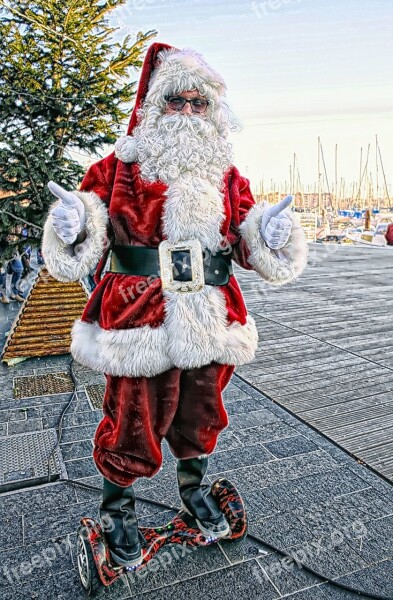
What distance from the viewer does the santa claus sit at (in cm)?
177

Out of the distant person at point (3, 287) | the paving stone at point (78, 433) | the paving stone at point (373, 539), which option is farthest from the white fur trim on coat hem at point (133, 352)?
the distant person at point (3, 287)

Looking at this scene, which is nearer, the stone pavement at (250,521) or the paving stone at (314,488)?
the stone pavement at (250,521)

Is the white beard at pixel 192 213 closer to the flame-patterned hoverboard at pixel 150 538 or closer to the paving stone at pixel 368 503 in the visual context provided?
the flame-patterned hoverboard at pixel 150 538

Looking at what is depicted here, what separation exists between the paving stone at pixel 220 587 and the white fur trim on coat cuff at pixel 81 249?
1.20 meters

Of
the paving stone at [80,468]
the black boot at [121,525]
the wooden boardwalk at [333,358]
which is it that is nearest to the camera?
the black boot at [121,525]

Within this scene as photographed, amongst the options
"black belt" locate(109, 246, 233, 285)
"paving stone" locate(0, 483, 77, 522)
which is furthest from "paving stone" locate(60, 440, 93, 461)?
"black belt" locate(109, 246, 233, 285)

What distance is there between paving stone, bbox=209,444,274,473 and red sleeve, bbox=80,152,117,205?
5.07 feet

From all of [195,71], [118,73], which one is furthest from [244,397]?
[118,73]

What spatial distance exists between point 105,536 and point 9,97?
373 cm

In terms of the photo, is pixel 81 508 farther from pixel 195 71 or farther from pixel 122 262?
pixel 195 71

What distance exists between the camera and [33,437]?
2.90m

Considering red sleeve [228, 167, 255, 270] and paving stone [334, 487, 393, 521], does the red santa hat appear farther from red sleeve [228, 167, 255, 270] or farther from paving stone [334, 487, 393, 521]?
paving stone [334, 487, 393, 521]

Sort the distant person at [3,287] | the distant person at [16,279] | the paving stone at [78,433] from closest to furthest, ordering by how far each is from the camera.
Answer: the paving stone at [78,433]
the distant person at [16,279]
the distant person at [3,287]

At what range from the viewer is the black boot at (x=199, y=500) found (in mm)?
2004
